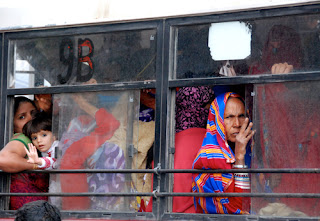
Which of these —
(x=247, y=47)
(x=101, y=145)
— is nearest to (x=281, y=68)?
(x=247, y=47)

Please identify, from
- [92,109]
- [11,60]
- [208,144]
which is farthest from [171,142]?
[11,60]

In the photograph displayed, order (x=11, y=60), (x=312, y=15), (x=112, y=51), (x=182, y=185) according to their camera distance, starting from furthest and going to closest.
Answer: (x=11, y=60) → (x=112, y=51) → (x=182, y=185) → (x=312, y=15)

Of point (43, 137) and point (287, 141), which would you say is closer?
point (287, 141)

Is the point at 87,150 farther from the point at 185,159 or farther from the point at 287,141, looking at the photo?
the point at 287,141

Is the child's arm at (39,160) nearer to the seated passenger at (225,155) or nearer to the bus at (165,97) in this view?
the bus at (165,97)

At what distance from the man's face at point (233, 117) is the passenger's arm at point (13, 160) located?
162 centimetres

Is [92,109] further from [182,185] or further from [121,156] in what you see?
[182,185]

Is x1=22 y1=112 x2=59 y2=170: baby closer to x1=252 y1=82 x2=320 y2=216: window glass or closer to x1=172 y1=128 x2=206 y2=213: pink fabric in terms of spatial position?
x1=172 y1=128 x2=206 y2=213: pink fabric

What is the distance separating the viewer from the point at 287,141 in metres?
4.34

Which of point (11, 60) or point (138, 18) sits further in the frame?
point (11, 60)

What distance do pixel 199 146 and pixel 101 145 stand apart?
78 centimetres

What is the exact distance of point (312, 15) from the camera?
4.34 metres

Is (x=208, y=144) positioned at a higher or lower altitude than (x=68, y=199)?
higher

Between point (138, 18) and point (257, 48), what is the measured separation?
98cm
